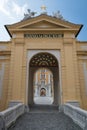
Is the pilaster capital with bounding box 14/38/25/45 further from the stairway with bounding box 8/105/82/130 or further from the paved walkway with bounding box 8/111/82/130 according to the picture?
the paved walkway with bounding box 8/111/82/130

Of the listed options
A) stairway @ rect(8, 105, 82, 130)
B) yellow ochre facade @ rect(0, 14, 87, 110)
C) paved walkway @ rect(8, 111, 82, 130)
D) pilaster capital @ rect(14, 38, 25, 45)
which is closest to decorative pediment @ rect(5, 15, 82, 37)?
yellow ochre facade @ rect(0, 14, 87, 110)

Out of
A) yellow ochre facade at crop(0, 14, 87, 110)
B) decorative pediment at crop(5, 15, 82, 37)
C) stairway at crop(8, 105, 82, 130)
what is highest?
decorative pediment at crop(5, 15, 82, 37)

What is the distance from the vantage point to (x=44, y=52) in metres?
13.6

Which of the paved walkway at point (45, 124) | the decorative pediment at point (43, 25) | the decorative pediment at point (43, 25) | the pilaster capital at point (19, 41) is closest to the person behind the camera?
the paved walkway at point (45, 124)

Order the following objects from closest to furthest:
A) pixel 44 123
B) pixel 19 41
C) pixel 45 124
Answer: pixel 45 124 → pixel 44 123 → pixel 19 41

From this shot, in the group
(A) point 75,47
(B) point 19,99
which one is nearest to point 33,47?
(A) point 75,47

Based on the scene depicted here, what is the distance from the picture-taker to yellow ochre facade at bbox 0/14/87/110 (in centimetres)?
1240

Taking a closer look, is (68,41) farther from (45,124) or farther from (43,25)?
(45,124)

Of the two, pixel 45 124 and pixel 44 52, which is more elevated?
pixel 44 52

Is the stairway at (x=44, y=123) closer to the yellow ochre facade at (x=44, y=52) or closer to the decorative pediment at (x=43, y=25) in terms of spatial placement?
the yellow ochre facade at (x=44, y=52)

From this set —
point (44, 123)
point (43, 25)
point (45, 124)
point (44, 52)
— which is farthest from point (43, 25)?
point (45, 124)

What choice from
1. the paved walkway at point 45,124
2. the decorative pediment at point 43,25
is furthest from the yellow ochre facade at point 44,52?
the paved walkway at point 45,124

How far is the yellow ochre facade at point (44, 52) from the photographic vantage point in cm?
1240

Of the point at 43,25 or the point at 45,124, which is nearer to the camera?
the point at 45,124
